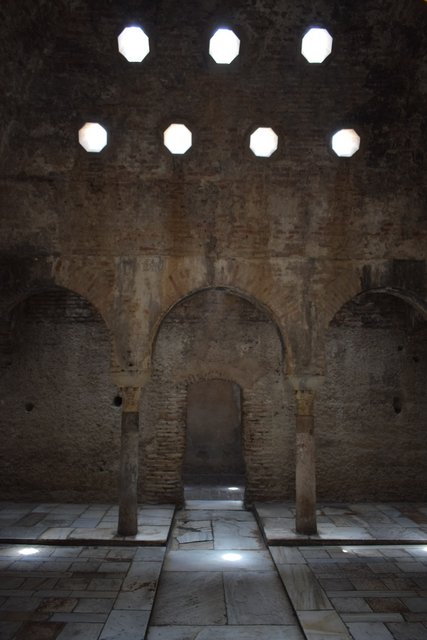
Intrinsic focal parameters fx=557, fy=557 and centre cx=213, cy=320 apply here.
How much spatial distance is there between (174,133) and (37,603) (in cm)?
661

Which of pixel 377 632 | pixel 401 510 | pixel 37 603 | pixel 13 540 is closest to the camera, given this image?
pixel 377 632

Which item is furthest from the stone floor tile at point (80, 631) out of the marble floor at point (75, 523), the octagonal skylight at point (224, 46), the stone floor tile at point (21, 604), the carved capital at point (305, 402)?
the octagonal skylight at point (224, 46)

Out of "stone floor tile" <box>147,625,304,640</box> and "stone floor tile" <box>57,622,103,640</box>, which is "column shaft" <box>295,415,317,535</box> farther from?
"stone floor tile" <box>57,622,103,640</box>

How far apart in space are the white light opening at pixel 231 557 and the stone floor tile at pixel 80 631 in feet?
8.80

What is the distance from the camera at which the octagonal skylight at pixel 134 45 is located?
8250mm

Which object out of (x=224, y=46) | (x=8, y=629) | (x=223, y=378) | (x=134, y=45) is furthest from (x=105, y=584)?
(x=224, y=46)

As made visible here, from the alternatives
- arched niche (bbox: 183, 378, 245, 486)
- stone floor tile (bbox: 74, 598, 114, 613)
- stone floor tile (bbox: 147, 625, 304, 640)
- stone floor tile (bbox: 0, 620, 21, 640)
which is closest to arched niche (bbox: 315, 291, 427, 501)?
arched niche (bbox: 183, 378, 245, 486)

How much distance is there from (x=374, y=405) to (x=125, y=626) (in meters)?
6.91

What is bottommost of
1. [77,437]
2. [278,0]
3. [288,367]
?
[77,437]

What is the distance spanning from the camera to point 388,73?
27.7ft

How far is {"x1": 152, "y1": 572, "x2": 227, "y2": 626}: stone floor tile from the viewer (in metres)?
5.83

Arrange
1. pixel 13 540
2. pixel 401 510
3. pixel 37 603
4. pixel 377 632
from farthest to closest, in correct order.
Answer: pixel 401 510 → pixel 13 540 → pixel 37 603 → pixel 377 632

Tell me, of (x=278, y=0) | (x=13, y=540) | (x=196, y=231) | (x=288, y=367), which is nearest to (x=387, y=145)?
(x=278, y=0)

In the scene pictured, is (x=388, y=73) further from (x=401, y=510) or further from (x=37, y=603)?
(x=37, y=603)
